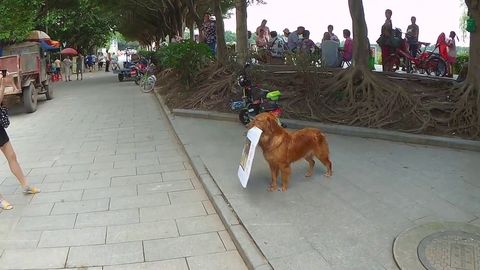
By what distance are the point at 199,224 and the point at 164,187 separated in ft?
4.32

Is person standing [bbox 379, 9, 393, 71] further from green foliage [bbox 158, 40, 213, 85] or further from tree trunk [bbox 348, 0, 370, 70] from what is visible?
green foliage [bbox 158, 40, 213, 85]

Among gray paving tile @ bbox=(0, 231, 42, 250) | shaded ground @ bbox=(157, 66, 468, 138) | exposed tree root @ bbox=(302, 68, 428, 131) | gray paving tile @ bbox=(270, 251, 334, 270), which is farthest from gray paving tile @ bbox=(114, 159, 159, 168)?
gray paving tile @ bbox=(270, 251, 334, 270)

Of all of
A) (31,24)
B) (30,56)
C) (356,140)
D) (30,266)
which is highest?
(31,24)

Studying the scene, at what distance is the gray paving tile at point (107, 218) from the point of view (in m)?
4.69

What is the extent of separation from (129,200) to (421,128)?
499 cm

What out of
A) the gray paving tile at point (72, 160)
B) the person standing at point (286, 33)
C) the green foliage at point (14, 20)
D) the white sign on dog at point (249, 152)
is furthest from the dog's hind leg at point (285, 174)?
the green foliage at point (14, 20)

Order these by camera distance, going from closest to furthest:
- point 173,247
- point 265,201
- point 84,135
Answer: point 173,247 → point 265,201 → point 84,135

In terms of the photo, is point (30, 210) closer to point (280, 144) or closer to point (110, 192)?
point (110, 192)

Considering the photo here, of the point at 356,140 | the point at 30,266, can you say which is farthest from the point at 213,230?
the point at 356,140

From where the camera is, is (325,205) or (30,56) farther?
(30,56)

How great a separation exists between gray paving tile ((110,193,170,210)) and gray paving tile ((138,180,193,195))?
0.51 feet

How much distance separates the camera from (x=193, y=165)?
650 centimetres

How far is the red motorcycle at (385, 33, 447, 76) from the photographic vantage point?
1302 cm

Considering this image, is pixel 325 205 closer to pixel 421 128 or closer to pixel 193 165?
pixel 193 165
